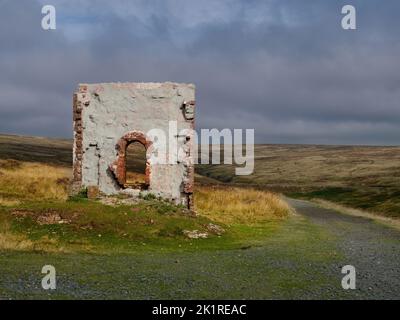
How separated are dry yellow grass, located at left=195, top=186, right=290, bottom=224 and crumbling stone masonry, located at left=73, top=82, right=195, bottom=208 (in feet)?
11.3

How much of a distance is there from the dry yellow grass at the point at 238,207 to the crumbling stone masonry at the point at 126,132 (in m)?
3.45

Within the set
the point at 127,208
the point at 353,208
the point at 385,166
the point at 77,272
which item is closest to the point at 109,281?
the point at 77,272


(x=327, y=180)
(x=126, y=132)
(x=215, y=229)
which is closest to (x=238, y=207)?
(x=215, y=229)

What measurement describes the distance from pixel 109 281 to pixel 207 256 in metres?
4.72

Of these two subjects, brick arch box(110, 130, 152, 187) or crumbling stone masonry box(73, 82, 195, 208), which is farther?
crumbling stone masonry box(73, 82, 195, 208)

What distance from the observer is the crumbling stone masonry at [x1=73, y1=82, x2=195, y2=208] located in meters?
21.8

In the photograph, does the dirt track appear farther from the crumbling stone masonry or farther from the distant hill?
the crumbling stone masonry

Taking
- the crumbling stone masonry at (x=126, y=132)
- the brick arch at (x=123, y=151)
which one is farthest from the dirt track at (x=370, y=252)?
the brick arch at (x=123, y=151)

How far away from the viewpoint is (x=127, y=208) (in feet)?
65.4

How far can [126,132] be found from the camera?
21.8m

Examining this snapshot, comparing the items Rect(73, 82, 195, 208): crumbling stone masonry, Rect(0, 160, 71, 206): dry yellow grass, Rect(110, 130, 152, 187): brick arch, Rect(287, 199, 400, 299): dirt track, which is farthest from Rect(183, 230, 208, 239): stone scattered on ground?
Rect(0, 160, 71, 206): dry yellow grass

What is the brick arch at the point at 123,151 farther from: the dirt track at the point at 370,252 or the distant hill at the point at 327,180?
the distant hill at the point at 327,180

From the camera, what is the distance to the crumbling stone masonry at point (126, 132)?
21.8m
